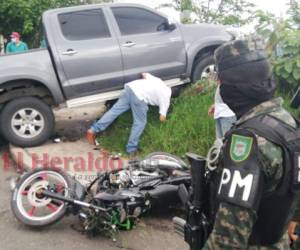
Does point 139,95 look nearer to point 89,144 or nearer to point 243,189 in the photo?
point 89,144

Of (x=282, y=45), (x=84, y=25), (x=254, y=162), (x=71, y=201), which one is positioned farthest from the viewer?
(x=84, y=25)

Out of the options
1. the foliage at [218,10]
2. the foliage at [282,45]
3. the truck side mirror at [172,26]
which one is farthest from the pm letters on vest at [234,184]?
the foliage at [218,10]

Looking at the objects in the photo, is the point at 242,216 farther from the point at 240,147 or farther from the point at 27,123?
the point at 27,123

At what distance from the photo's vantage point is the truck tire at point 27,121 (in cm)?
602

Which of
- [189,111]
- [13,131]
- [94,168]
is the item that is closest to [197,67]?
[189,111]

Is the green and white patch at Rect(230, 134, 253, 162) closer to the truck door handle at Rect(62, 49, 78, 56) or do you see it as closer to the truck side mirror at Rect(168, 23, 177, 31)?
the truck door handle at Rect(62, 49, 78, 56)

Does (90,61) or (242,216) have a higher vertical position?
(242,216)

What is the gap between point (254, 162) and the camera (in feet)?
5.32

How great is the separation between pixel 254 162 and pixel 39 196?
8.82 ft

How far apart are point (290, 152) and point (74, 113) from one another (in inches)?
271

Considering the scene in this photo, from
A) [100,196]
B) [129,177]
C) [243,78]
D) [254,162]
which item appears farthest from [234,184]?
[129,177]

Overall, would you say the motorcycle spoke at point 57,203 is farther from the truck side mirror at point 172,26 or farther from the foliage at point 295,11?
the foliage at point 295,11

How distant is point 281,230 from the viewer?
5.82 ft

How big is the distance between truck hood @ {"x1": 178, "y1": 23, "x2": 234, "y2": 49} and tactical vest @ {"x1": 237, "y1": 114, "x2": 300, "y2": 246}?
17.2 ft
